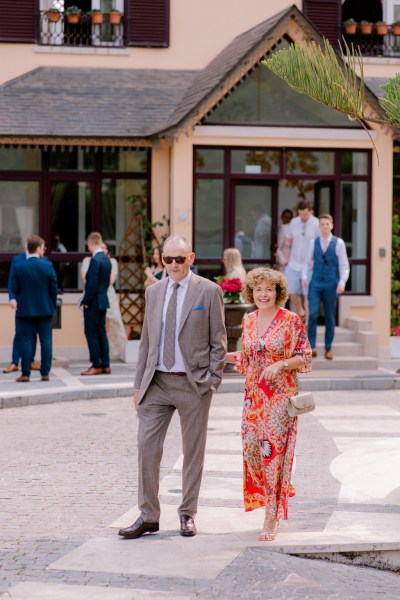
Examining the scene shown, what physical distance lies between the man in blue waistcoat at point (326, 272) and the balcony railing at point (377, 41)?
4.93 meters

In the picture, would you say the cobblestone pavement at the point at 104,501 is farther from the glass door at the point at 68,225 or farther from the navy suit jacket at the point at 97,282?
the glass door at the point at 68,225

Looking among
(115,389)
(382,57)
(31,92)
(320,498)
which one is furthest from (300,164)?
(320,498)

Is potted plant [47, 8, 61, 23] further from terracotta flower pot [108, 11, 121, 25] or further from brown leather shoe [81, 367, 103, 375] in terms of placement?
brown leather shoe [81, 367, 103, 375]

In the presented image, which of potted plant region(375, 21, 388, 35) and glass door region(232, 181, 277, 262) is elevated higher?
potted plant region(375, 21, 388, 35)

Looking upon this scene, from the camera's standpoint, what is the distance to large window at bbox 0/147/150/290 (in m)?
19.3

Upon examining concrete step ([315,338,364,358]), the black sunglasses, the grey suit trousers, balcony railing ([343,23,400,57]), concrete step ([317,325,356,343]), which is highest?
balcony railing ([343,23,400,57])

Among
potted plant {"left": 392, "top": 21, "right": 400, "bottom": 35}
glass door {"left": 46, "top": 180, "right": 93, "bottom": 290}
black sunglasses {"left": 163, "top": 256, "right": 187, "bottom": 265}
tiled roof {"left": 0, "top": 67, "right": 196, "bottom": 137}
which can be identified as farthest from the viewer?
potted plant {"left": 392, "top": 21, "right": 400, "bottom": 35}

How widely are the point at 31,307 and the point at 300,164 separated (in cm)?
594

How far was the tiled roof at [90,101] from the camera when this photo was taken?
18.8 metres

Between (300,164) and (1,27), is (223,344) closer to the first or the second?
(300,164)

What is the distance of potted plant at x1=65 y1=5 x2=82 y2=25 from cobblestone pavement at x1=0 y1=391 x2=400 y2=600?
7801 mm

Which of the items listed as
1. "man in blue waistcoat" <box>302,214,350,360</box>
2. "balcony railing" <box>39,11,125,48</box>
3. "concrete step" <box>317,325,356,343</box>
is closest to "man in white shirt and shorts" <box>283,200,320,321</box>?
"concrete step" <box>317,325,356,343</box>

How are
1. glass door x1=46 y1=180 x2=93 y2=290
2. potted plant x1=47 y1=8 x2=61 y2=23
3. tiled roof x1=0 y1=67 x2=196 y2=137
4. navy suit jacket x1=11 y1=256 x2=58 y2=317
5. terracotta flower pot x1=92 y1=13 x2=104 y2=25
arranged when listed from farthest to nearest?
1. terracotta flower pot x1=92 y1=13 x2=104 y2=25
2. potted plant x1=47 y1=8 x2=61 y2=23
3. glass door x1=46 y1=180 x2=93 y2=290
4. tiled roof x1=0 y1=67 x2=196 y2=137
5. navy suit jacket x1=11 y1=256 x2=58 y2=317

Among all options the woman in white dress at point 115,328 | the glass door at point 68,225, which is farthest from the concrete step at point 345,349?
the glass door at point 68,225
